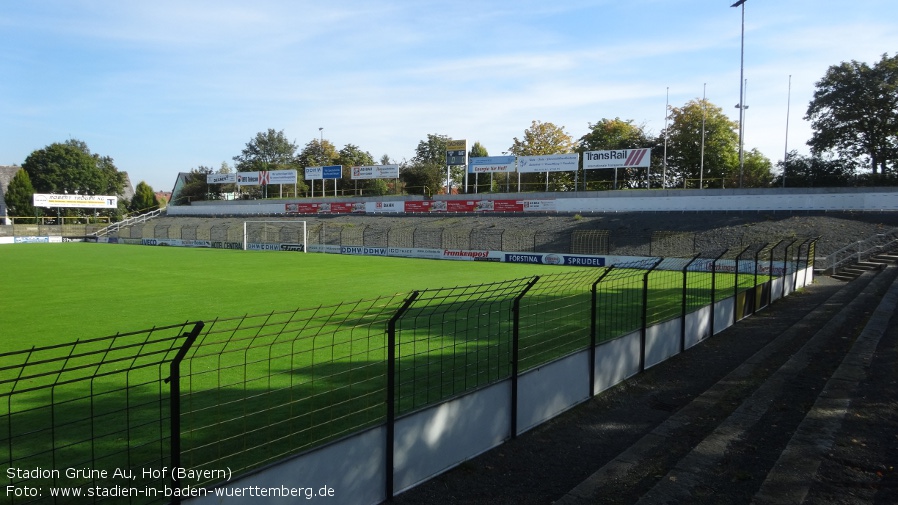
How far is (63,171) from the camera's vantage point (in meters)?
78.8

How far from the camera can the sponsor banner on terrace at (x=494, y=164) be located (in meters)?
54.8

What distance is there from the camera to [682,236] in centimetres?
3819

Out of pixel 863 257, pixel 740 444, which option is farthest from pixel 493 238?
pixel 740 444

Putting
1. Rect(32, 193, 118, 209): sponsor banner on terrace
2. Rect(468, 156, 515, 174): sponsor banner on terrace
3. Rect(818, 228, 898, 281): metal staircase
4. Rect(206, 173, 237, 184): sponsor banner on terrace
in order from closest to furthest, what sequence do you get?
A: Rect(818, 228, 898, 281): metal staircase → Rect(468, 156, 515, 174): sponsor banner on terrace → Rect(32, 193, 118, 209): sponsor banner on terrace → Rect(206, 173, 237, 184): sponsor banner on terrace

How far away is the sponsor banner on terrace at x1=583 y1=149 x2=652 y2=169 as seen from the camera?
47781mm

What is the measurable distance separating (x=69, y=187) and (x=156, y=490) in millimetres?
90837

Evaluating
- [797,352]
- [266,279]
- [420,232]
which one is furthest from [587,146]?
[797,352]

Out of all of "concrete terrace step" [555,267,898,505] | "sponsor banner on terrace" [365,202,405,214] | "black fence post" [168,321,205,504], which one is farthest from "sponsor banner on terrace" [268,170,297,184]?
"black fence post" [168,321,205,504]

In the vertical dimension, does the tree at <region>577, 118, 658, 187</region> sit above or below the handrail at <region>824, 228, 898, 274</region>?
above

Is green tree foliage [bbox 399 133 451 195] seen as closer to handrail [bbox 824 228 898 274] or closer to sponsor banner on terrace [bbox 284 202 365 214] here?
sponsor banner on terrace [bbox 284 202 365 214]

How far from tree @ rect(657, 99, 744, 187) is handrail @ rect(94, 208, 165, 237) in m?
62.2

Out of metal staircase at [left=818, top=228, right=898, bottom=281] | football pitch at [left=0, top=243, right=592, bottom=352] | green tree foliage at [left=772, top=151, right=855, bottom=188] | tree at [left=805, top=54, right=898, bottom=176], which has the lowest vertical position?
football pitch at [left=0, top=243, right=592, bottom=352]

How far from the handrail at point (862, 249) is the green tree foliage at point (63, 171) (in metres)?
87.4

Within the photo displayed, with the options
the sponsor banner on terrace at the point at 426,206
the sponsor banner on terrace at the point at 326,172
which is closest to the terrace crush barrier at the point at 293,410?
the sponsor banner on terrace at the point at 426,206
